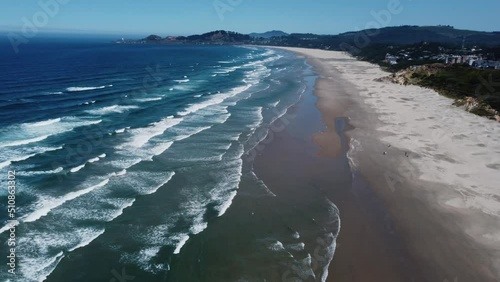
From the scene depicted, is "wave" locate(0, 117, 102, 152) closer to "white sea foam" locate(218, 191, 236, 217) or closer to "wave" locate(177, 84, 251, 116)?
"wave" locate(177, 84, 251, 116)

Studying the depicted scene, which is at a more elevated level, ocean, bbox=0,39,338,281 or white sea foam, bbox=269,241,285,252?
ocean, bbox=0,39,338,281

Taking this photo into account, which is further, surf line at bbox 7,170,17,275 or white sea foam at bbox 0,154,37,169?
white sea foam at bbox 0,154,37,169

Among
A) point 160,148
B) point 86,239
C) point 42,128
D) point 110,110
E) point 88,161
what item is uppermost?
point 110,110

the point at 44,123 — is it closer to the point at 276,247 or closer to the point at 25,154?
the point at 25,154

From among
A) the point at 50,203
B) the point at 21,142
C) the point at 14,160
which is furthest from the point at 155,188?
the point at 21,142

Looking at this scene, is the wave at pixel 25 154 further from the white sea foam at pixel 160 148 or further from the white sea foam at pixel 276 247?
the white sea foam at pixel 276 247

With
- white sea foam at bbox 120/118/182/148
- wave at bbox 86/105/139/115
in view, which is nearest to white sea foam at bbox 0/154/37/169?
white sea foam at bbox 120/118/182/148

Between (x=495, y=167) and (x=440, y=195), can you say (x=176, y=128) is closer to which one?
(x=440, y=195)

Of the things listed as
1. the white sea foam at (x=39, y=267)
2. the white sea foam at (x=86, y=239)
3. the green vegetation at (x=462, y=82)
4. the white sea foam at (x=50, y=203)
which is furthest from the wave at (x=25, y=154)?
the green vegetation at (x=462, y=82)
